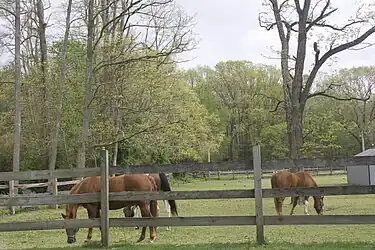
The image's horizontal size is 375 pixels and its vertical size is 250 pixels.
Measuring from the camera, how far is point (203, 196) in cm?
849

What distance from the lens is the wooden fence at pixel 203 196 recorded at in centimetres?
820

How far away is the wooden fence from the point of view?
8.20 meters

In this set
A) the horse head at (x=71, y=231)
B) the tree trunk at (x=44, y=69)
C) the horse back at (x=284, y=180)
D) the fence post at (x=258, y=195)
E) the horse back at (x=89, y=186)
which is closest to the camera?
the fence post at (x=258, y=195)

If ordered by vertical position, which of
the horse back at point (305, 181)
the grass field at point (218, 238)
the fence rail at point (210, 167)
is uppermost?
the fence rail at point (210, 167)

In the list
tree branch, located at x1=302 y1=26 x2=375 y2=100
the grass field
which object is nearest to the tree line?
tree branch, located at x1=302 y1=26 x2=375 y2=100

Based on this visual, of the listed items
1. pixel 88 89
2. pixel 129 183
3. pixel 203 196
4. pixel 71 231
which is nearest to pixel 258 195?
pixel 203 196

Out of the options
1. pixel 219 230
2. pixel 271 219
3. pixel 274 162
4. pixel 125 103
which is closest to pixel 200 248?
pixel 271 219

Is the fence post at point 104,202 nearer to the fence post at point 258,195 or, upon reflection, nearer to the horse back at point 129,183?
the horse back at point 129,183

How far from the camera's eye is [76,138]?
1115 inches

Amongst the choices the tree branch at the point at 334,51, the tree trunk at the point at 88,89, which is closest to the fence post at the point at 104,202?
the tree trunk at the point at 88,89

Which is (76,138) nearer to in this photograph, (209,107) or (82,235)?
(82,235)

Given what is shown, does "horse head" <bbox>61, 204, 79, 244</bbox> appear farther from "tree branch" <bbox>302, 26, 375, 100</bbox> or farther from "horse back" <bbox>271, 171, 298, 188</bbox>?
"tree branch" <bbox>302, 26, 375, 100</bbox>

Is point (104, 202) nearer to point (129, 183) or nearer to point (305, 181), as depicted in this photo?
point (129, 183)

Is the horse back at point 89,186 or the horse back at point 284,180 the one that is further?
the horse back at point 284,180
